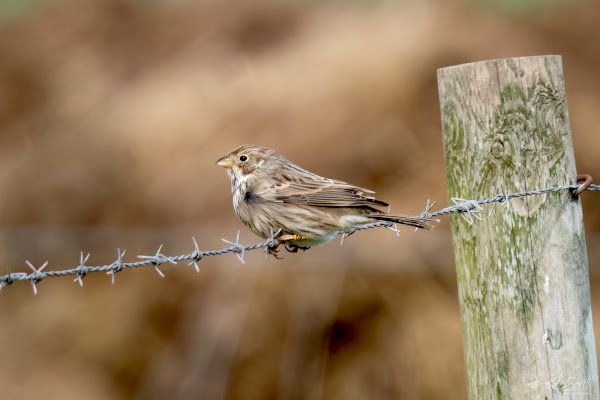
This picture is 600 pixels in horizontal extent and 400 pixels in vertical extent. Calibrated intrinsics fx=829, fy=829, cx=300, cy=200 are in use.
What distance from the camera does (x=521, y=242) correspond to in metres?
3.85

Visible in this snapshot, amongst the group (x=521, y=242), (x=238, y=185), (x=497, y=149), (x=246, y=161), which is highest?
(x=246, y=161)

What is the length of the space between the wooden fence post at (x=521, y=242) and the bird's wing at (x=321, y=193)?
3.85 feet

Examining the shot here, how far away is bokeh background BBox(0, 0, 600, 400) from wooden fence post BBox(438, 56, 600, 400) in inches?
163

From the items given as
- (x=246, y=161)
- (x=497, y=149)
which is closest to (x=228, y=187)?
(x=246, y=161)

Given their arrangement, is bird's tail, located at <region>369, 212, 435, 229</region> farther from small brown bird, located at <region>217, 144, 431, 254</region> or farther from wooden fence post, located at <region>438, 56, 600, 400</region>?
wooden fence post, located at <region>438, 56, 600, 400</region>

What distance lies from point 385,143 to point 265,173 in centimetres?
424

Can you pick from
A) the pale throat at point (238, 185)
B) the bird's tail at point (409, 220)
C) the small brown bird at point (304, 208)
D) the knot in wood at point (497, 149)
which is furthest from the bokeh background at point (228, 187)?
the knot in wood at point (497, 149)

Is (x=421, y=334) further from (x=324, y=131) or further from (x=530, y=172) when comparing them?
(x=530, y=172)

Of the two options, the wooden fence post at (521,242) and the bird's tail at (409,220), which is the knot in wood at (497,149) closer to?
the wooden fence post at (521,242)

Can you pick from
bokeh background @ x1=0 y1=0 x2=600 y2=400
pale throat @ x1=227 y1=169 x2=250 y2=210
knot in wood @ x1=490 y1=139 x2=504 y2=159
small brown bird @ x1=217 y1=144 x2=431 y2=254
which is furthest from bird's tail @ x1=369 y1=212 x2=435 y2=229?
bokeh background @ x1=0 y1=0 x2=600 y2=400

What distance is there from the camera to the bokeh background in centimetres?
846

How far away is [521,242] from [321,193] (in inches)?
68.0

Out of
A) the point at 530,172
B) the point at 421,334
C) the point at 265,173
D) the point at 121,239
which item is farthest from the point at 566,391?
the point at 121,239

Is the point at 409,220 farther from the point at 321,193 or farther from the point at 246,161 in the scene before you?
the point at 246,161
